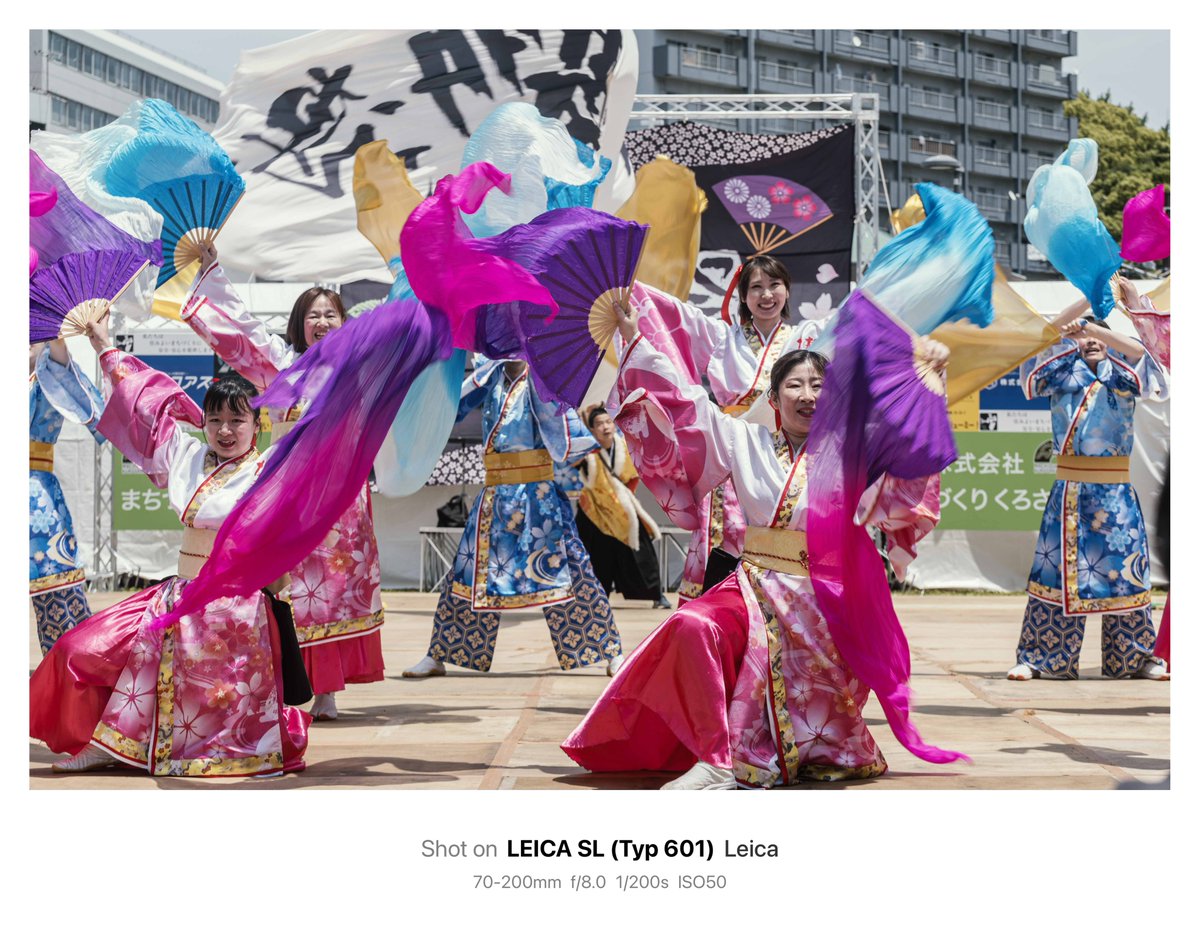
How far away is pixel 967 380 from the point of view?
11.4 feet

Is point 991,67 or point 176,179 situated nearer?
point 176,179

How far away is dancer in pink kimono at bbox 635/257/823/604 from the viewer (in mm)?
4258

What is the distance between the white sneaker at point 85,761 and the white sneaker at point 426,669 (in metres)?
2.20

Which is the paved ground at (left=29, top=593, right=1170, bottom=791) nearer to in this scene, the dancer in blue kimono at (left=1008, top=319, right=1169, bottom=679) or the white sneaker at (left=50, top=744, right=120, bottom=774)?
the white sneaker at (left=50, top=744, right=120, bottom=774)

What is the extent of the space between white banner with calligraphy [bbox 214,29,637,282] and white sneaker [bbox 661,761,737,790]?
4588 millimetres

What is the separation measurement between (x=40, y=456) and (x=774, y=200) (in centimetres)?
627

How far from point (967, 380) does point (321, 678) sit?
238 cm

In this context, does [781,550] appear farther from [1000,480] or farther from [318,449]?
[1000,480]

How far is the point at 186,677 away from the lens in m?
3.48

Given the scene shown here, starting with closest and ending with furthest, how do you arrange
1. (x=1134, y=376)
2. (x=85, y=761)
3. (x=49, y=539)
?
(x=85, y=761) → (x=49, y=539) → (x=1134, y=376)

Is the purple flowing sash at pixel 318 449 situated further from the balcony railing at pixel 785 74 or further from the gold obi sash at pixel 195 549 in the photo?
the balcony railing at pixel 785 74

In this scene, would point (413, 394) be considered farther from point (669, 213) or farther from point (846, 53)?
point (846, 53)

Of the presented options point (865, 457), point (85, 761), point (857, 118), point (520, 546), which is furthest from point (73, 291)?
point (857, 118)
